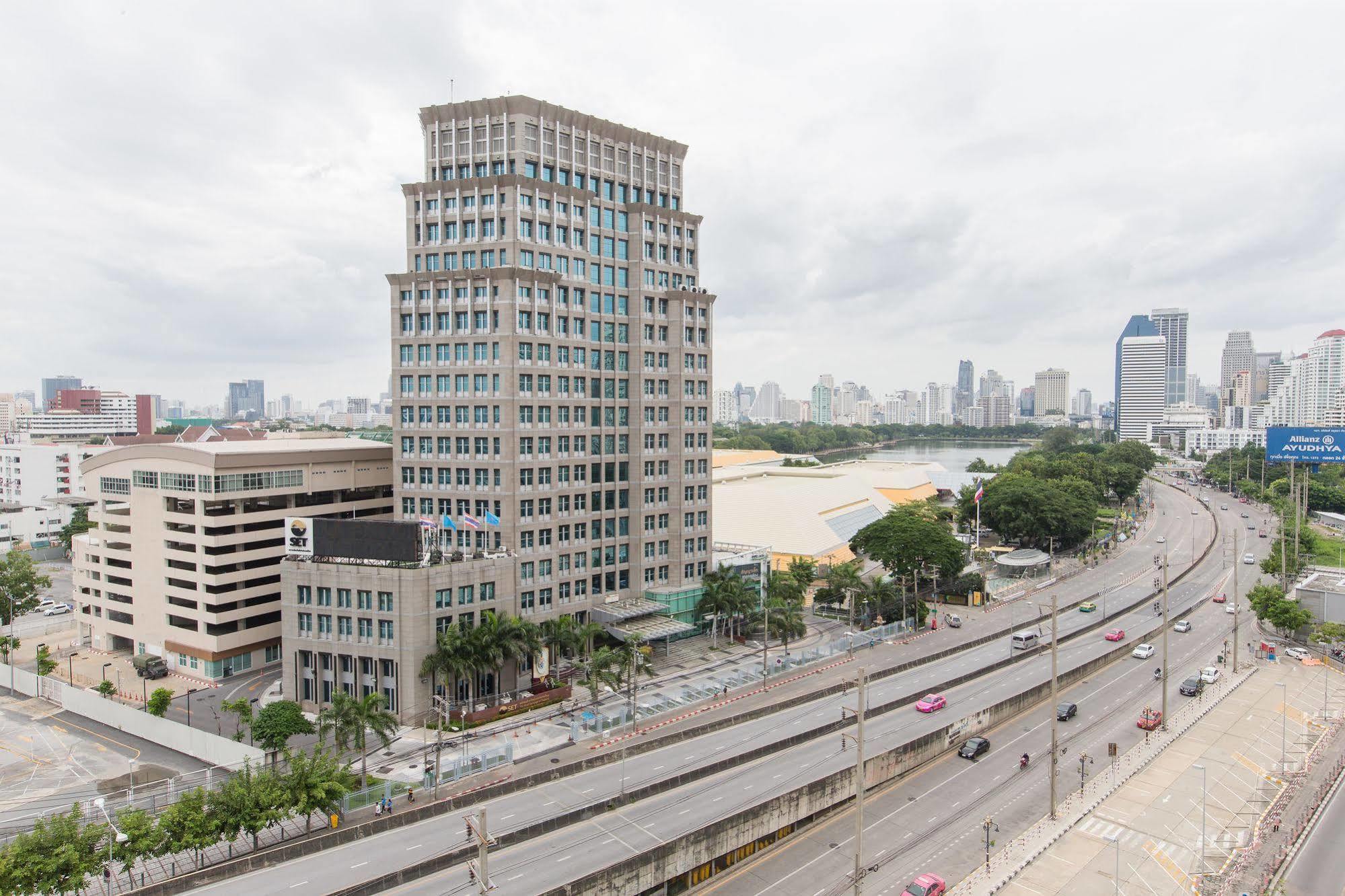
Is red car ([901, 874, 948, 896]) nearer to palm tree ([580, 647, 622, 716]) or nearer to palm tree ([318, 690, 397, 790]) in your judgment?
palm tree ([580, 647, 622, 716])

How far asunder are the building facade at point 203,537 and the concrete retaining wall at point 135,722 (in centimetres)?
1066

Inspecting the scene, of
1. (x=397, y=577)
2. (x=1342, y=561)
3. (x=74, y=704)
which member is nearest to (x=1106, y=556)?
(x=1342, y=561)

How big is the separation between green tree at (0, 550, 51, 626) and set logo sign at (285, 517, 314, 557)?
49554mm

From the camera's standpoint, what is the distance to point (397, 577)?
230ft

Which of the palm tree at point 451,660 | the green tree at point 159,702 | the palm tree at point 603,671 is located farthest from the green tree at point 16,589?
the palm tree at point 603,671

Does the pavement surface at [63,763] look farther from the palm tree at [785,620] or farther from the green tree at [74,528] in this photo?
the green tree at [74,528]

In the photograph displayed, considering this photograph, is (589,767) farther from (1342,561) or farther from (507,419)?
(1342,561)

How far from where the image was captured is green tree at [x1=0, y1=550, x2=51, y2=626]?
322 ft

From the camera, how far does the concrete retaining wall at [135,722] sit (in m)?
62.8

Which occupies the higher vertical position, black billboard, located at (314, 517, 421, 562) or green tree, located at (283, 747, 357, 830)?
black billboard, located at (314, 517, 421, 562)

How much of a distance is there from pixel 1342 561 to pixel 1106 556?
114 feet

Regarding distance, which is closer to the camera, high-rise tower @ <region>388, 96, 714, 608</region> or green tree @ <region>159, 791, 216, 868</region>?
green tree @ <region>159, 791, 216, 868</region>

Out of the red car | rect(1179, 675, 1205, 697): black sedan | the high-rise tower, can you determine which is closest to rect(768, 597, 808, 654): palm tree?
the high-rise tower

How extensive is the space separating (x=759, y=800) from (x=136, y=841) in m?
36.2
